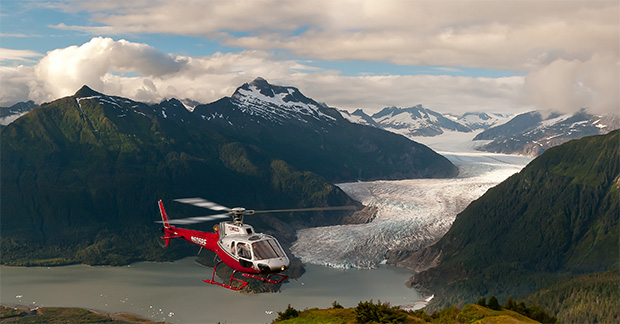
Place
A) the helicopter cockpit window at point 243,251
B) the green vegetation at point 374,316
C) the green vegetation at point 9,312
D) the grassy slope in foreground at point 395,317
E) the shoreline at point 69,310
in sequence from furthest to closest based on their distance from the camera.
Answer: the green vegetation at point 9,312, the shoreline at point 69,310, the grassy slope in foreground at point 395,317, the green vegetation at point 374,316, the helicopter cockpit window at point 243,251

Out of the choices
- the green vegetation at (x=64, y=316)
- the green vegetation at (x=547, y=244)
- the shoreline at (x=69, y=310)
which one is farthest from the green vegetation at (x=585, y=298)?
the shoreline at (x=69, y=310)

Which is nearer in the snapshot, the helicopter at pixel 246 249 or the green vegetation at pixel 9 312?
the helicopter at pixel 246 249

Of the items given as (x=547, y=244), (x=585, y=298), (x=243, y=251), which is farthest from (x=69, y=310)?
(x=547, y=244)

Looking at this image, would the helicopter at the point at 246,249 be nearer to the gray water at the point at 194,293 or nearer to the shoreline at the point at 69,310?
Answer: the gray water at the point at 194,293

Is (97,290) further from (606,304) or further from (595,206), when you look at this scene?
(595,206)

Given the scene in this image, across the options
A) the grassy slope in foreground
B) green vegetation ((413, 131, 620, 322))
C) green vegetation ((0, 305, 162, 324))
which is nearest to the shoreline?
green vegetation ((0, 305, 162, 324))

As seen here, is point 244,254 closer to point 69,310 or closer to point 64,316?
point 64,316
